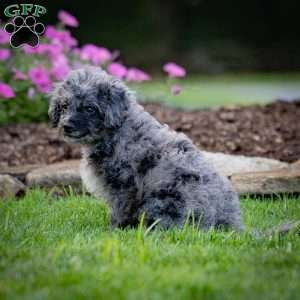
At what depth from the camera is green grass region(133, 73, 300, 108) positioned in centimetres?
1517

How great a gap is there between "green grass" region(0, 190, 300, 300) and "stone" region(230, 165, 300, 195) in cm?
106

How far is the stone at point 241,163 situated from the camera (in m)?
7.50

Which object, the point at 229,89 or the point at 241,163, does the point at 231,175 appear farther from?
the point at 229,89

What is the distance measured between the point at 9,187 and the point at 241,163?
2.44m

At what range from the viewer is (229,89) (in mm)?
17766

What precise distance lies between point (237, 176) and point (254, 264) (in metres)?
2.93

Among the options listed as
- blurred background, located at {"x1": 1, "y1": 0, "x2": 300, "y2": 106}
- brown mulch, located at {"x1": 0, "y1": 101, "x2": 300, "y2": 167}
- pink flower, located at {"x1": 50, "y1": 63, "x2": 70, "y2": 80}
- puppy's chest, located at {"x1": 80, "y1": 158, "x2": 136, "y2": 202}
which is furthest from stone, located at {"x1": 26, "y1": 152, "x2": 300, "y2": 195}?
blurred background, located at {"x1": 1, "y1": 0, "x2": 300, "y2": 106}

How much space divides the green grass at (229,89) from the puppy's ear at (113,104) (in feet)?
26.6

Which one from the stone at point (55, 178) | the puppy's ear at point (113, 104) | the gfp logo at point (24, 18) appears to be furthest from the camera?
the stone at point (55, 178)

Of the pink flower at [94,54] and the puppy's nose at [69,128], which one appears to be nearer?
the puppy's nose at [69,128]

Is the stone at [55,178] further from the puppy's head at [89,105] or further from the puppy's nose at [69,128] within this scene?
the puppy's nose at [69,128]

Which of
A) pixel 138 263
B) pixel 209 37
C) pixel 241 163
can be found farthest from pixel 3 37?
pixel 209 37

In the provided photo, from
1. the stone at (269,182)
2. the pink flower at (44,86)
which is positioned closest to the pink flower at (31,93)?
the pink flower at (44,86)

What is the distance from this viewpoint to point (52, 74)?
971 cm
